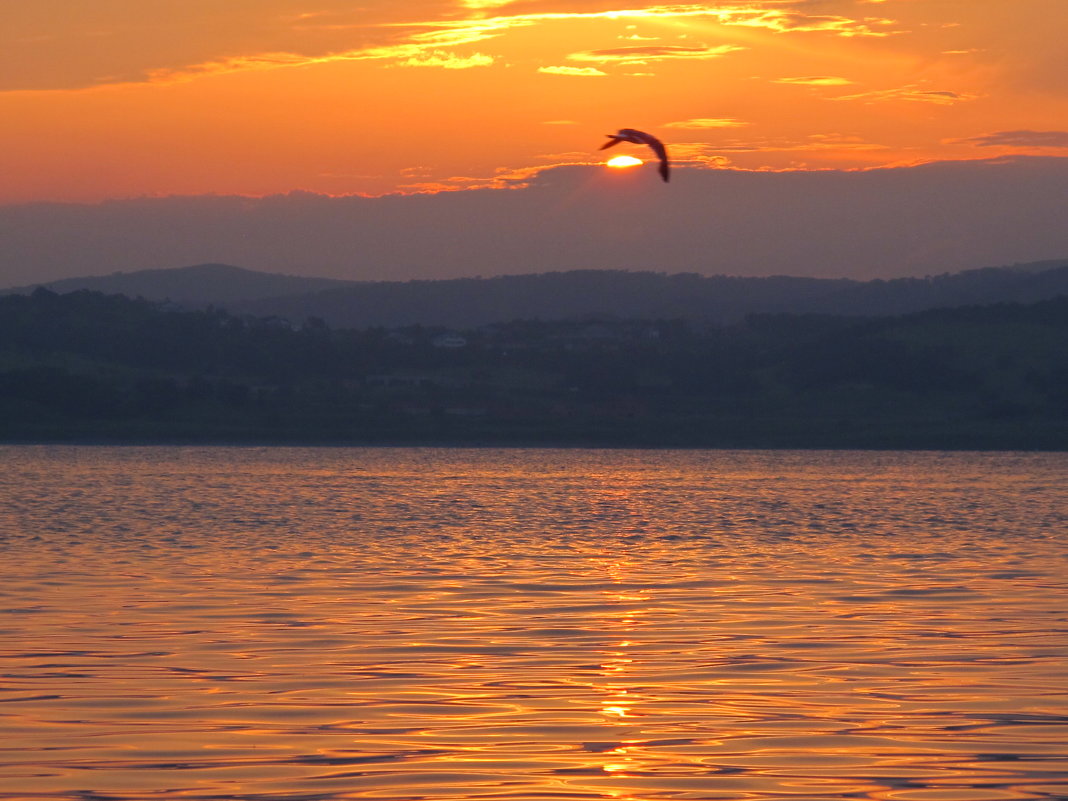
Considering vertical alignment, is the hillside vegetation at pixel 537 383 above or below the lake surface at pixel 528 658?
above

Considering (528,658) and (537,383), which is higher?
(537,383)

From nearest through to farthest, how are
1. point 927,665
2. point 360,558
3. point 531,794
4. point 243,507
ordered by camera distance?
1. point 531,794
2. point 927,665
3. point 360,558
4. point 243,507

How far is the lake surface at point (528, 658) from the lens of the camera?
1384 centimetres

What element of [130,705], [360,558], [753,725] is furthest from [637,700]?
[360,558]

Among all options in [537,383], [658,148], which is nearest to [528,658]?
[658,148]

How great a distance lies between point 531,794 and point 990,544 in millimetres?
26894

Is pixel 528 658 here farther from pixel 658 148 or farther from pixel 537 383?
pixel 537 383

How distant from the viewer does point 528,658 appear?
19.8 meters

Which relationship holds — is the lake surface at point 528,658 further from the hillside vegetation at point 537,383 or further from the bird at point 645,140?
the hillside vegetation at point 537,383

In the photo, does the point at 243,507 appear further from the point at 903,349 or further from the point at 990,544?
the point at 903,349

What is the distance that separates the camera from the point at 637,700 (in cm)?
1700

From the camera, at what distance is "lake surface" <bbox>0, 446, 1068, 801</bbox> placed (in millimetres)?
13836

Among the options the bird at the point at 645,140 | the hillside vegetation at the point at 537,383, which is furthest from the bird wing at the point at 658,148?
the hillside vegetation at the point at 537,383

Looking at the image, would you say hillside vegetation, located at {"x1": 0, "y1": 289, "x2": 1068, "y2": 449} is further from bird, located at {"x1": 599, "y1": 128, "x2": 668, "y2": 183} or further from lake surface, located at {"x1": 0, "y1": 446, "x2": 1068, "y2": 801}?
bird, located at {"x1": 599, "y1": 128, "x2": 668, "y2": 183}
